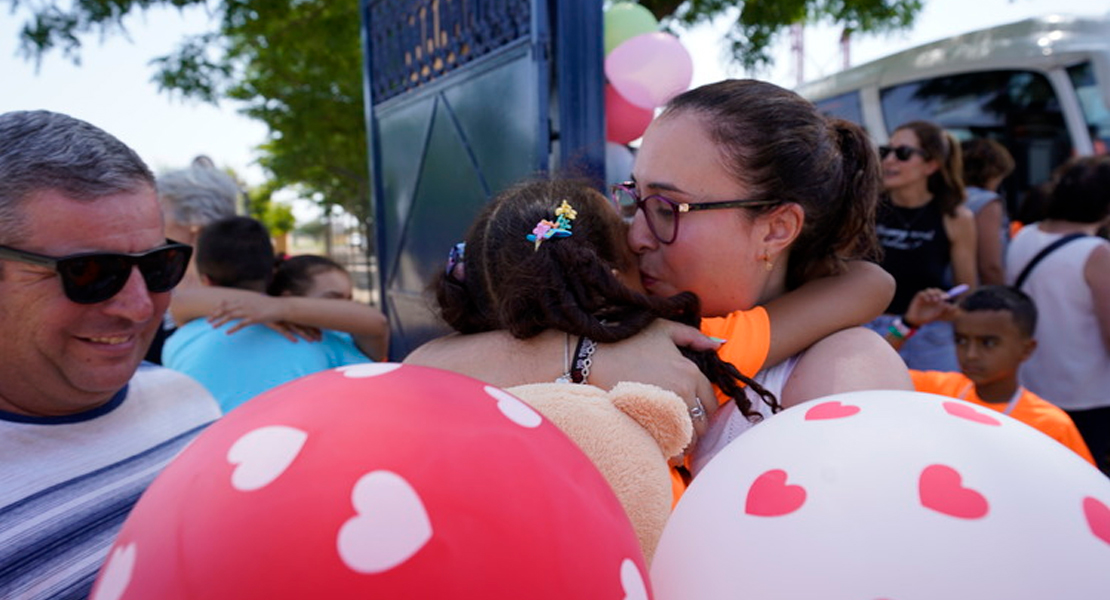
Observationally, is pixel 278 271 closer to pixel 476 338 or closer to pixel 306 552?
pixel 476 338

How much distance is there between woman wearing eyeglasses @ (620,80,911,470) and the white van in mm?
3996

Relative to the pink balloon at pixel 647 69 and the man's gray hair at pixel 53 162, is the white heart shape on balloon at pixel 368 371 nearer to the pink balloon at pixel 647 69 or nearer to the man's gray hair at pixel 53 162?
the man's gray hair at pixel 53 162

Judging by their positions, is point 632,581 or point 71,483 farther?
point 71,483

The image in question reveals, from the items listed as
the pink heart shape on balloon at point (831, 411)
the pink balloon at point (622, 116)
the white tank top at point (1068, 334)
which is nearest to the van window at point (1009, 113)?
the white tank top at point (1068, 334)

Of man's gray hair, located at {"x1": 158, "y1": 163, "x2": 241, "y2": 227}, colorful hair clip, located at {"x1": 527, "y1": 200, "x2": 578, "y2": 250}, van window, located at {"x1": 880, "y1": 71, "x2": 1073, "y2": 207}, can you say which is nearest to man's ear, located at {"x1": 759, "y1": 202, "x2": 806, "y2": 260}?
colorful hair clip, located at {"x1": 527, "y1": 200, "x2": 578, "y2": 250}

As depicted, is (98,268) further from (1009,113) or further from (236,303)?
(1009,113)

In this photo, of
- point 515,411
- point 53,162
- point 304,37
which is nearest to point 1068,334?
point 515,411

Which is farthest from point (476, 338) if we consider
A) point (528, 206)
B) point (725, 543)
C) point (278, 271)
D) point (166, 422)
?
point (278, 271)

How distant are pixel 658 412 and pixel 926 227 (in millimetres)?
3243

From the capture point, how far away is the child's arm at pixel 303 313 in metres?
2.53

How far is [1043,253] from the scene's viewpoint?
339 centimetres

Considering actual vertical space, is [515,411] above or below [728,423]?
above

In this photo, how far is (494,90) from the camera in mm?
3494

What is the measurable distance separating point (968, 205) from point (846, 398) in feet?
11.6
